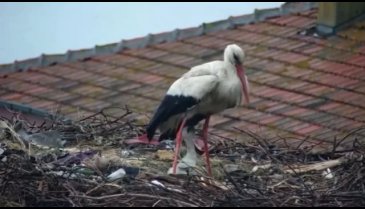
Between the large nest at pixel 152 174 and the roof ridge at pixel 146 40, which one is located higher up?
the large nest at pixel 152 174

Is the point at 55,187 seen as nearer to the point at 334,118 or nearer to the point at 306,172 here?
the point at 306,172

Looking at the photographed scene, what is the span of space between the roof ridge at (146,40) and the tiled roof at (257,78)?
3cm

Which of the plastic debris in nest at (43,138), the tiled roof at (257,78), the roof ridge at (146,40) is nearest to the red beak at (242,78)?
the plastic debris in nest at (43,138)

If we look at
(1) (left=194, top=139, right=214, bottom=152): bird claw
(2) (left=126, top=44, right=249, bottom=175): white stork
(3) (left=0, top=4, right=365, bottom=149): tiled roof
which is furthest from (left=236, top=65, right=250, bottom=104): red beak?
(3) (left=0, top=4, right=365, bottom=149): tiled roof

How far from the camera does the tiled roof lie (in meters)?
16.4

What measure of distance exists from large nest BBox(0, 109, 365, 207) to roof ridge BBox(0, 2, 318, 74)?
477cm

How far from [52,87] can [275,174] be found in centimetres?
551

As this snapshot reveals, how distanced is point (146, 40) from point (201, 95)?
6651 millimetres

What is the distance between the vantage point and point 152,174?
12.5 m

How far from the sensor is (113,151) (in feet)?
43.9

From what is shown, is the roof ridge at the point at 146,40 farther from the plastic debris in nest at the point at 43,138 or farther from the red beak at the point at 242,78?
the red beak at the point at 242,78

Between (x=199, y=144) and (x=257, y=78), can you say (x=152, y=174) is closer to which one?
(x=199, y=144)

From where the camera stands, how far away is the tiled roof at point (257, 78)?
1639 centimetres

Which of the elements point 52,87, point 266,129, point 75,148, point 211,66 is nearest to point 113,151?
point 75,148
